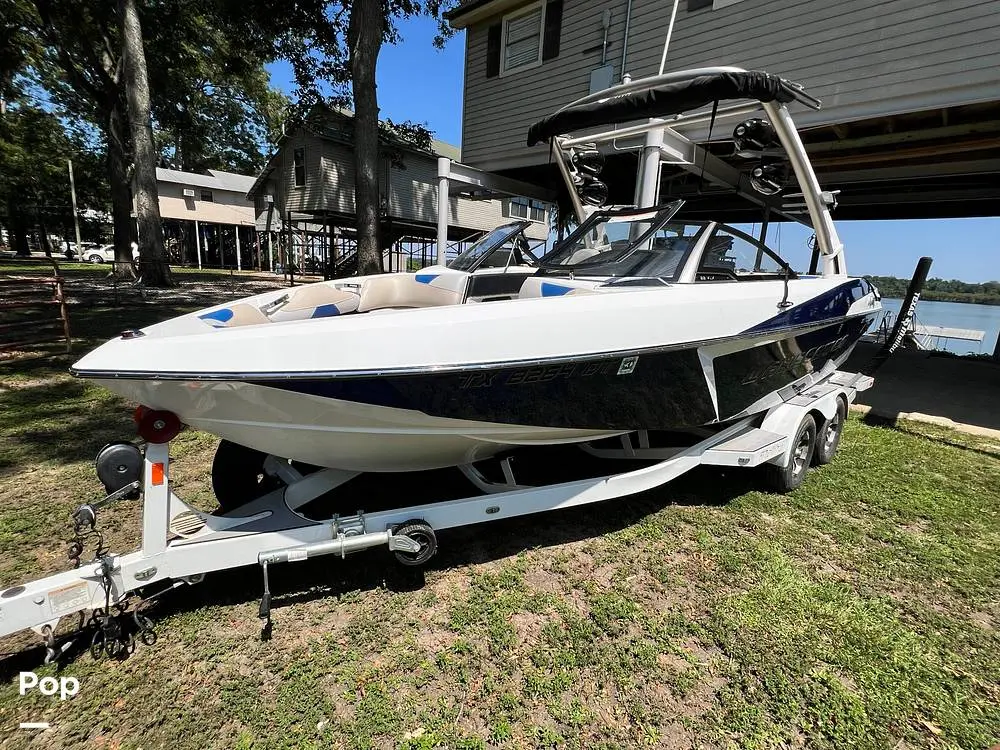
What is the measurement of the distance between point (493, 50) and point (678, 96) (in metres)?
7.69

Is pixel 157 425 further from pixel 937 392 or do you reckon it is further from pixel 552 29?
pixel 552 29

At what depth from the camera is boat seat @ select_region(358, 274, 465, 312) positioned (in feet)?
10.3

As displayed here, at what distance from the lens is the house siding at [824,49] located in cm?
466

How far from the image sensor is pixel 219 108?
3028 centimetres

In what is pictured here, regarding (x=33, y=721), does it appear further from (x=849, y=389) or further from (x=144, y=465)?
(x=849, y=389)

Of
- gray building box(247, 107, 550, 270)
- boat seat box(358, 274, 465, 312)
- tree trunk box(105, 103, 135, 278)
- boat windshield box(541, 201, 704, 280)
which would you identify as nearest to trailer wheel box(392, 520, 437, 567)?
boat seat box(358, 274, 465, 312)

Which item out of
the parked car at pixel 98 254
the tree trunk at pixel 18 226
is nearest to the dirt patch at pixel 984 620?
the parked car at pixel 98 254

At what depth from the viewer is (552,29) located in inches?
321

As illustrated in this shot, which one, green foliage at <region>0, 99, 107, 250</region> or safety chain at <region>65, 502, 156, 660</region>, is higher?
green foliage at <region>0, 99, 107, 250</region>

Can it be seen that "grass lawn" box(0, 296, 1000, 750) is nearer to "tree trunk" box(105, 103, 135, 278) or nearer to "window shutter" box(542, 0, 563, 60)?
"window shutter" box(542, 0, 563, 60)

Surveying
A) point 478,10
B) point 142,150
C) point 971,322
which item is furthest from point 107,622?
point 971,322

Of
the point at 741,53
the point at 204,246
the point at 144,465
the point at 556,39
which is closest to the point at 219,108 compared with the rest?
the point at 204,246

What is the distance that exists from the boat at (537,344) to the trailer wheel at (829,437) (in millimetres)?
429

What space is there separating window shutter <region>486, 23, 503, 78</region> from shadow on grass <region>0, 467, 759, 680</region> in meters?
8.75
